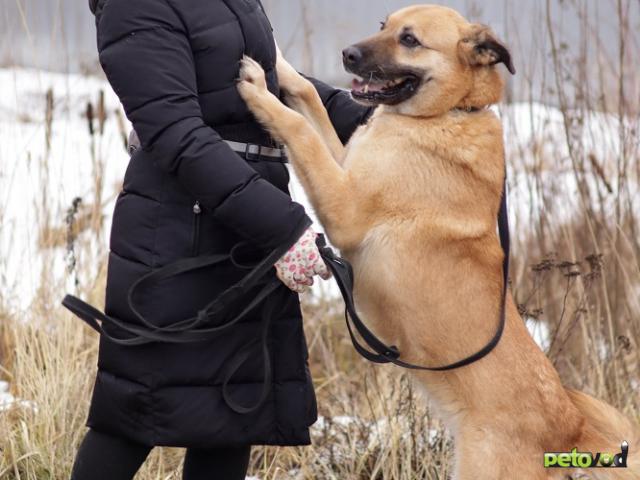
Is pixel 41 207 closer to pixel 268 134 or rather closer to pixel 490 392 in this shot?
pixel 268 134

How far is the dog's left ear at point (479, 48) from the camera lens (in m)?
2.63

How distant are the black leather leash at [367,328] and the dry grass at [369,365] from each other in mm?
614

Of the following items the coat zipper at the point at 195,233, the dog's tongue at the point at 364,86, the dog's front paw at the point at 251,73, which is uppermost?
the dog's tongue at the point at 364,86

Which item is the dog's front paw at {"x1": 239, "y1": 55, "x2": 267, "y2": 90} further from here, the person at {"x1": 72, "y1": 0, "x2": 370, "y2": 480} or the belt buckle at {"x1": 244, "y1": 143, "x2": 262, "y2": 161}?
the belt buckle at {"x1": 244, "y1": 143, "x2": 262, "y2": 161}

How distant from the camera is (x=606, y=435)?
2.44m

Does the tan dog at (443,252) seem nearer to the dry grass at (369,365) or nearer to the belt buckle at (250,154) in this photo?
the belt buckle at (250,154)

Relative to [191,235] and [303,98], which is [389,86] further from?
[191,235]

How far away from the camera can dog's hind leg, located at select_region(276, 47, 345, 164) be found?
2.59 metres

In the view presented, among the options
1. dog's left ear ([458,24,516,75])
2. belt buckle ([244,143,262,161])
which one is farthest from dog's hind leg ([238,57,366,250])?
dog's left ear ([458,24,516,75])

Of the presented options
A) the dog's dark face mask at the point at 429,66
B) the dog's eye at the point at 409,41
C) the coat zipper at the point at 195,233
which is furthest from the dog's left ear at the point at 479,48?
the coat zipper at the point at 195,233

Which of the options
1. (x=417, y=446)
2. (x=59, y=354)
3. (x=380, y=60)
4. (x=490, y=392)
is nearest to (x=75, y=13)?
(x=59, y=354)

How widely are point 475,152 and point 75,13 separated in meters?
3.08

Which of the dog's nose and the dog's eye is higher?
the dog's eye

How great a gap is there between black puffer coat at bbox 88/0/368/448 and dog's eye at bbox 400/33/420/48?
22.9 inches
